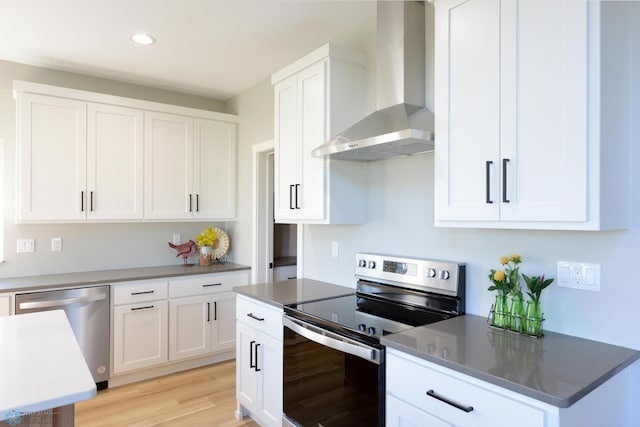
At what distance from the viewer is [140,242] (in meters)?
3.80

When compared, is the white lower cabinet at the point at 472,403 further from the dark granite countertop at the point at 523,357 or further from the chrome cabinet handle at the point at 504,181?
the chrome cabinet handle at the point at 504,181

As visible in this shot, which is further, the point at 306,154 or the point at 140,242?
the point at 140,242

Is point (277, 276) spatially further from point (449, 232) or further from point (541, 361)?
point (541, 361)

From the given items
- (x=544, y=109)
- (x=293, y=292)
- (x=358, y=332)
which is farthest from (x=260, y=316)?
(x=544, y=109)

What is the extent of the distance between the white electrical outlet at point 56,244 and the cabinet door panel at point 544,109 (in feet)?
11.6

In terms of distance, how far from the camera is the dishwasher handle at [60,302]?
277cm

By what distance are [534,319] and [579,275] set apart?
25 centimetres

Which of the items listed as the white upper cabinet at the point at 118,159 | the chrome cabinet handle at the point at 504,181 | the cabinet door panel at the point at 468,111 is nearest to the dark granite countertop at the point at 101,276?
the white upper cabinet at the point at 118,159

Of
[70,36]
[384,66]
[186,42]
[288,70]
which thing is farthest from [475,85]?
[70,36]

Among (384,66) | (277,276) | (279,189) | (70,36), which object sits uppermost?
(70,36)

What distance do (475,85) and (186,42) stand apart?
2184 millimetres

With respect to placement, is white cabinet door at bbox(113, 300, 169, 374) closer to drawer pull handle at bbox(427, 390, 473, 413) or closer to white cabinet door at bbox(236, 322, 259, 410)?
white cabinet door at bbox(236, 322, 259, 410)

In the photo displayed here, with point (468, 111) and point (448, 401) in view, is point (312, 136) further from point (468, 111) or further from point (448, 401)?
point (448, 401)

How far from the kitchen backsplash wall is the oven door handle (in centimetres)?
227
